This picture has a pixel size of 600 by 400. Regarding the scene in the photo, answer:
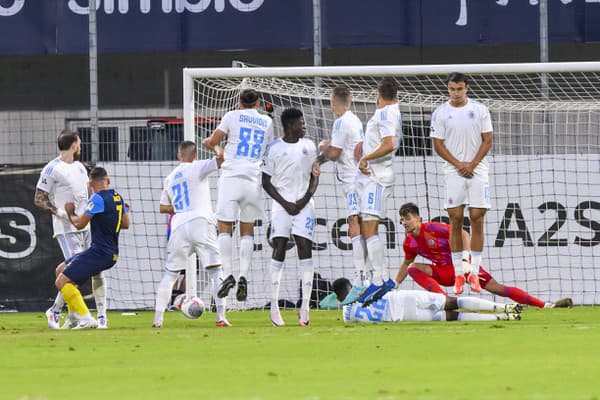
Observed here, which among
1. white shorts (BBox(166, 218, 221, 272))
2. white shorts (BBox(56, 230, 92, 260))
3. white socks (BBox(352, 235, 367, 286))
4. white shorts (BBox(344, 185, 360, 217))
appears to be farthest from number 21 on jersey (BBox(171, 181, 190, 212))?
white socks (BBox(352, 235, 367, 286))

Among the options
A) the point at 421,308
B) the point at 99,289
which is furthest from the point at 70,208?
the point at 421,308

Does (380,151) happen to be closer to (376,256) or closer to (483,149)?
(376,256)

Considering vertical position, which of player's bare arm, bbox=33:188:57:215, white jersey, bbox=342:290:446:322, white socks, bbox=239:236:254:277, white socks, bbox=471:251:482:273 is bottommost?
white jersey, bbox=342:290:446:322

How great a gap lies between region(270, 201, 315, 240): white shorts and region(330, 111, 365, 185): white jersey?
2.80 ft

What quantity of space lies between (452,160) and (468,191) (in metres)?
0.36

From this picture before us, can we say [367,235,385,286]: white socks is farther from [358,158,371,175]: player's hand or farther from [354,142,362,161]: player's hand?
[354,142,362,161]: player's hand

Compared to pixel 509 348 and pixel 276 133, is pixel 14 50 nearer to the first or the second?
pixel 276 133

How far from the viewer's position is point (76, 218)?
12172mm

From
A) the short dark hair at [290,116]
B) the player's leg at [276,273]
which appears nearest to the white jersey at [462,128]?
the short dark hair at [290,116]

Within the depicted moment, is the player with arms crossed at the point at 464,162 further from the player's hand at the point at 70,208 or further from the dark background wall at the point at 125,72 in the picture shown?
the dark background wall at the point at 125,72

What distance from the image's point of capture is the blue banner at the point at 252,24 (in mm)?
20875

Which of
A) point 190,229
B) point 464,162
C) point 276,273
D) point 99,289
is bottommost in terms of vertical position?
point 99,289

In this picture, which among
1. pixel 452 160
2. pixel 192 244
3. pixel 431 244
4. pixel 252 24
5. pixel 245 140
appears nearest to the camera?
pixel 192 244

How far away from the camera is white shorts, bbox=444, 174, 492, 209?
1302cm
